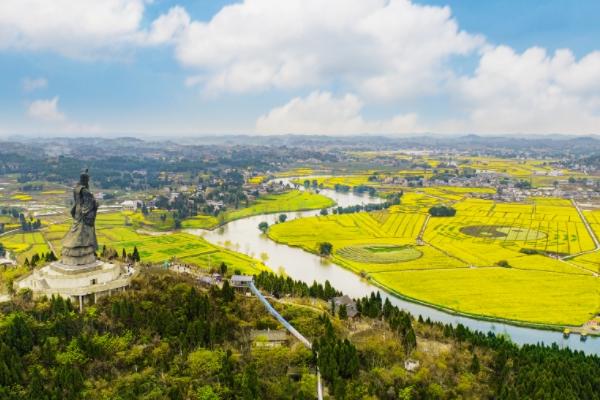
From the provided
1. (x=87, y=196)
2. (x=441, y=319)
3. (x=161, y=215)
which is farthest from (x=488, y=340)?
Answer: (x=161, y=215)

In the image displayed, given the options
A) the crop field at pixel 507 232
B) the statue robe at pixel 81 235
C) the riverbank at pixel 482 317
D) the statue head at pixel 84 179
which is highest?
the statue head at pixel 84 179

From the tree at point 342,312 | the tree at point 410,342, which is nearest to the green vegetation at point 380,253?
the tree at point 342,312

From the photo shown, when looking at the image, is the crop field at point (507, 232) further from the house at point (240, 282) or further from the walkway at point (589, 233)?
the house at point (240, 282)

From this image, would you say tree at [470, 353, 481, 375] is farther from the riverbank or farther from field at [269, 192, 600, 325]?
field at [269, 192, 600, 325]

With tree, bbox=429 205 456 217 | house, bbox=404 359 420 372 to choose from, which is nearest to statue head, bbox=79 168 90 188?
house, bbox=404 359 420 372

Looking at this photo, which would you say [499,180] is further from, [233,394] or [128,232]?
[233,394]

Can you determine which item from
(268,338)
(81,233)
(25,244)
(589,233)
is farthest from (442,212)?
(81,233)
